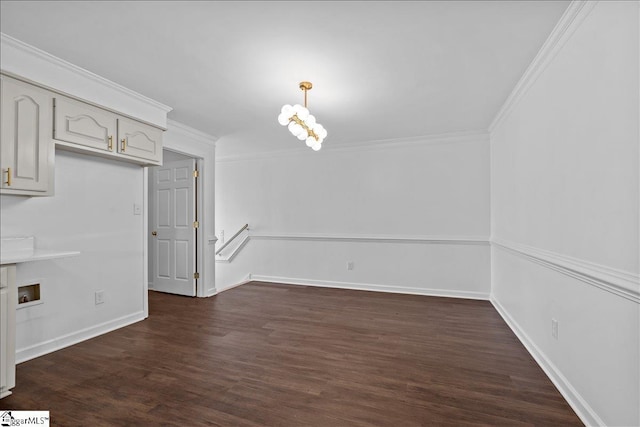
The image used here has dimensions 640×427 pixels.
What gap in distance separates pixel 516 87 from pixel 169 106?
3.77 meters

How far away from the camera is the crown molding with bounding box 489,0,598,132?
1837mm

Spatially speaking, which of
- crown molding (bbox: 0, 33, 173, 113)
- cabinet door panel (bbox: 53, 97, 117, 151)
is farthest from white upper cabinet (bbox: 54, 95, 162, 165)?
crown molding (bbox: 0, 33, 173, 113)

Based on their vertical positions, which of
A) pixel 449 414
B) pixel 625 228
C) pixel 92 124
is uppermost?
pixel 92 124

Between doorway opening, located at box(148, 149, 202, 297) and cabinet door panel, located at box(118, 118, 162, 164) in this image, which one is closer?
cabinet door panel, located at box(118, 118, 162, 164)

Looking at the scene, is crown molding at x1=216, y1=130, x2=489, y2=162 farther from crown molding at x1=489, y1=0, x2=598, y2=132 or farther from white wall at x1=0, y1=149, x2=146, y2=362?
white wall at x1=0, y1=149, x2=146, y2=362

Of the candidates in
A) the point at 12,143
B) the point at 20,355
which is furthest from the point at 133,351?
the point at 12,143

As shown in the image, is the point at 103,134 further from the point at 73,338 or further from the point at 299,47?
the point at 299,47

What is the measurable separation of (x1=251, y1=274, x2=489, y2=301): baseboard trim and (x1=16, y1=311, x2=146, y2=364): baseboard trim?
8.26ft

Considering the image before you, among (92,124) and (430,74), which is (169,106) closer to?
(92,124)

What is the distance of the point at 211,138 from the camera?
4910 mm

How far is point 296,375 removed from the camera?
239 centimetres

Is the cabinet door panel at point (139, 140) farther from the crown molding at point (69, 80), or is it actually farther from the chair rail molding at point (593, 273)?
the chair rail molding at point (593, 273)

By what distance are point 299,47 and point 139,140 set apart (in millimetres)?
2165

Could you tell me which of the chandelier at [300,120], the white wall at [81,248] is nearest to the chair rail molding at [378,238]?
the white wall at [81,248]
